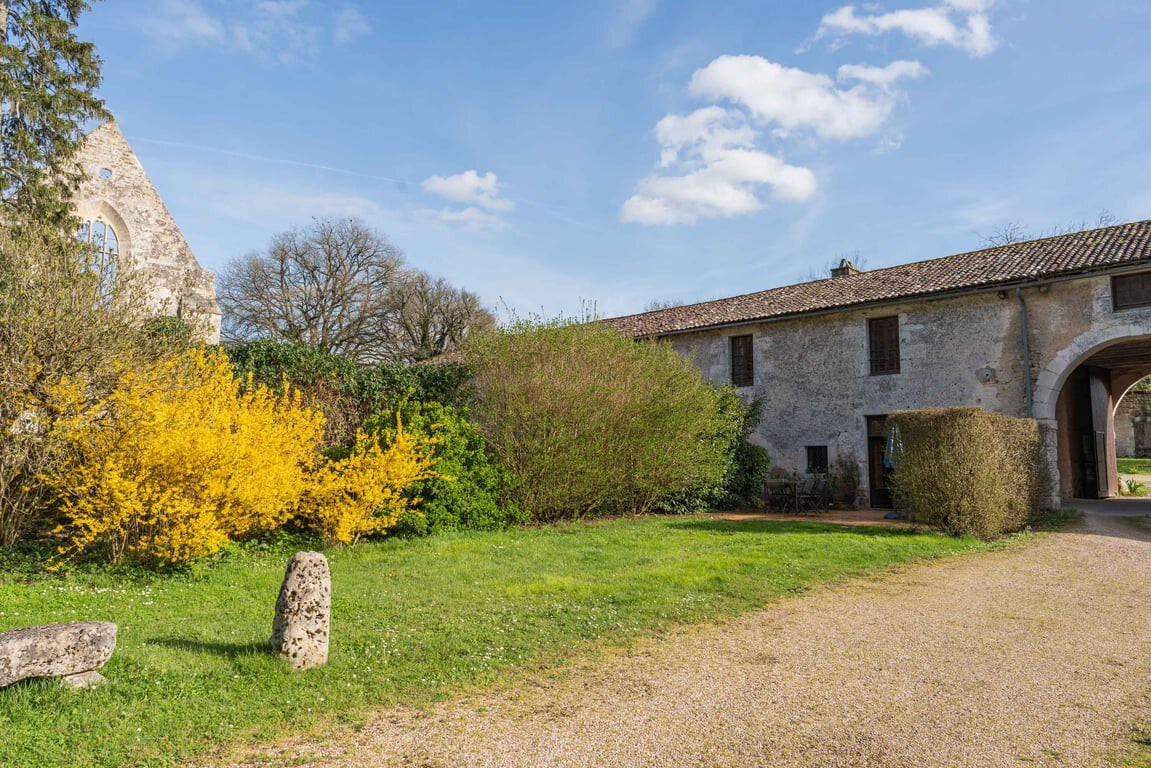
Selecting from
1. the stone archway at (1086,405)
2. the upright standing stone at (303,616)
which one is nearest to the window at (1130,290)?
the stone archway at (1086,405)

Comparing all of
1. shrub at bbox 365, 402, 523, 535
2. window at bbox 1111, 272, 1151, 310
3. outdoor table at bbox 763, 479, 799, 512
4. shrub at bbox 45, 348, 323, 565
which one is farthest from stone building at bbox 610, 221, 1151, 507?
shrub at bbox 45, 348, 323, 565

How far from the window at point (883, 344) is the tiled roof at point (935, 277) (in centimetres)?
77

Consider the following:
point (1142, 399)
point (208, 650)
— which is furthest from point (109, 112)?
point (1142, 399)

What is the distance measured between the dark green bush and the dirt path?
7784 mm

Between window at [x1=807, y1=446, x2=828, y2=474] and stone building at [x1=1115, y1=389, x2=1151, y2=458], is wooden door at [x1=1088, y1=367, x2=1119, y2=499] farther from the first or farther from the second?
stone building at [x1=1115, y1=389, x2=1151, y2=458]

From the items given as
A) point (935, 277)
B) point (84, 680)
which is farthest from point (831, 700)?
point (935, 277)

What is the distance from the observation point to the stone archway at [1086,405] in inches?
606

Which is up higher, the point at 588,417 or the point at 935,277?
the point at 935,277

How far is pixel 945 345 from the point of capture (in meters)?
17.1

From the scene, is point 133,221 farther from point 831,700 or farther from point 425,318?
point 831,700

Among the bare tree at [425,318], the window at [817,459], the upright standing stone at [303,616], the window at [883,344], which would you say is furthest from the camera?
the bare tree at [425,318]

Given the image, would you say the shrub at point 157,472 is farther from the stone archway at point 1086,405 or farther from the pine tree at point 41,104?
the stone archway at point 1086,405

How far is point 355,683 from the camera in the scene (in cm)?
473

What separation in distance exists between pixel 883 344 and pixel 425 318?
2476cm
